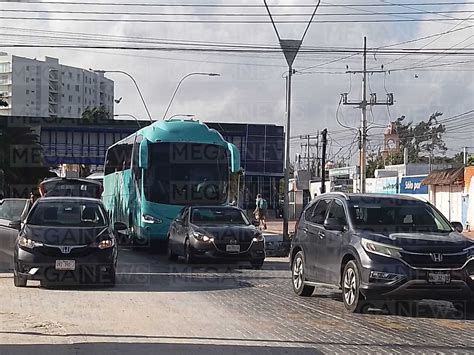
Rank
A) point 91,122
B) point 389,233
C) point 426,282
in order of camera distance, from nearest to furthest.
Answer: point 426,282 → point 389,233 → point 91,122

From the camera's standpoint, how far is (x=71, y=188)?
33.8m

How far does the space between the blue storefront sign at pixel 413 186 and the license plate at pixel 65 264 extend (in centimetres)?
3890

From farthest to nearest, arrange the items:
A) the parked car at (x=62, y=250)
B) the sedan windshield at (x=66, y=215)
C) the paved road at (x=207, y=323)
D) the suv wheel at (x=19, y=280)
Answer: the sedan windshield at (x=66, y=215) → the suv wheel at (x=19, y=280) → the parked car at (x=62, y=250) → the paved road at (x=207, y=323)

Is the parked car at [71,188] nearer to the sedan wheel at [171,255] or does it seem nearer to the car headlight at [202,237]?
the sedan wheel at [171,255]

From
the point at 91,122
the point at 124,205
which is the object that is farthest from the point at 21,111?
the point at 124,205

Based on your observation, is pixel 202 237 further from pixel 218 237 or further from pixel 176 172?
pixel 176 172

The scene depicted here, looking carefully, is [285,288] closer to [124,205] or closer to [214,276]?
[214,276]

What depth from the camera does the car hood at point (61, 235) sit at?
14.5 metres

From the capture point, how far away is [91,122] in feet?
222

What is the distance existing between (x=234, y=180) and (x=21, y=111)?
102 metres

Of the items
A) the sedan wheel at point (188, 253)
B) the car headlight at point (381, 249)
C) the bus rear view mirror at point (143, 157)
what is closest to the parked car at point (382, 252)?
the car headlight at point (381, 249)

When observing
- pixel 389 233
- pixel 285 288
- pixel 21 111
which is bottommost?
pixel 285 288

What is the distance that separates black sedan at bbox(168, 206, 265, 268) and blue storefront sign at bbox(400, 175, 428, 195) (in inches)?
1282

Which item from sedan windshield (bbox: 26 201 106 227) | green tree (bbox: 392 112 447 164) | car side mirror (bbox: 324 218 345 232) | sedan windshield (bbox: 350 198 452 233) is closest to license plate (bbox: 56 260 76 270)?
sedan windshield (bbox: 26 201 106 227)
